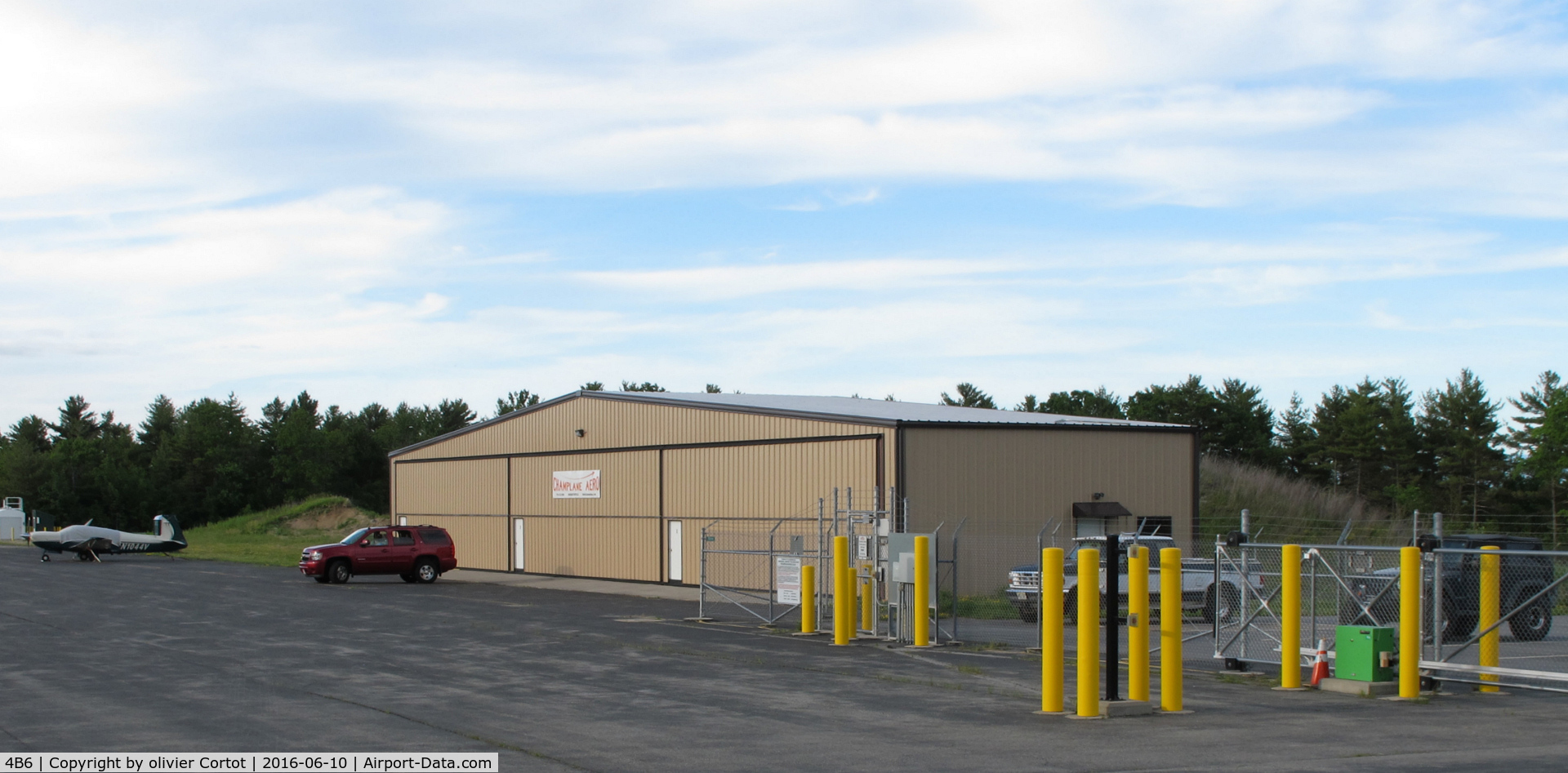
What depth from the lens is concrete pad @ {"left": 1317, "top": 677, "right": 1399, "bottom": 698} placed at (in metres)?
14.8

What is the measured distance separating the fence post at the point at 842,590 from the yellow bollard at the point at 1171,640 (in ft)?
25.2

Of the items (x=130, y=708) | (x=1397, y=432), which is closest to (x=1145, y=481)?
(x=130, y=708)

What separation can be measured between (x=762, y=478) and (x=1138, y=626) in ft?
70.1

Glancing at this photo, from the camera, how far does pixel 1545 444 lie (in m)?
86.1

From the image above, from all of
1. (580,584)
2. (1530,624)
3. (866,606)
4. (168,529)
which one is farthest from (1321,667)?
(168,529)

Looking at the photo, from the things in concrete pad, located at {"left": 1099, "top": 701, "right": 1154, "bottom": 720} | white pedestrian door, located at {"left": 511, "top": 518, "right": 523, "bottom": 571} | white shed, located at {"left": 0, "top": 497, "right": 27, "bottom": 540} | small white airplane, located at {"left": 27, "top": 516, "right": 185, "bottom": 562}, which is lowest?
white shed, located at {"left": 0, "top": 497, "right": 27, "bottom": 540}

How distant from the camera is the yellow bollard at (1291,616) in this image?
49.5 ft

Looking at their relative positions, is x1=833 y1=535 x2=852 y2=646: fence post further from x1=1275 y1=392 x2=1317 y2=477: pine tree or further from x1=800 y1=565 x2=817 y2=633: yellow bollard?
x1=1275 y1=392 x2=1317 y2=477: pine tree

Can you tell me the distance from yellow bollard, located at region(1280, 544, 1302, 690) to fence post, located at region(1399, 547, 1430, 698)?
1.04 metres

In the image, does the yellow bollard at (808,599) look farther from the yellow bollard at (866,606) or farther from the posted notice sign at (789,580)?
the yellow bollard at (866,606)

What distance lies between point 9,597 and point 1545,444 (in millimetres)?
85115

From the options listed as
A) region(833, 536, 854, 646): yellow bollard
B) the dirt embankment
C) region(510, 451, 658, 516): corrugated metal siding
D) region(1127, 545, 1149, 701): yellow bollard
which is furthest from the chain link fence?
the dirt embankment

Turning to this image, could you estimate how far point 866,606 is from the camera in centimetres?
2267

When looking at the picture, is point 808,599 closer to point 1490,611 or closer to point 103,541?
point 1490,611
